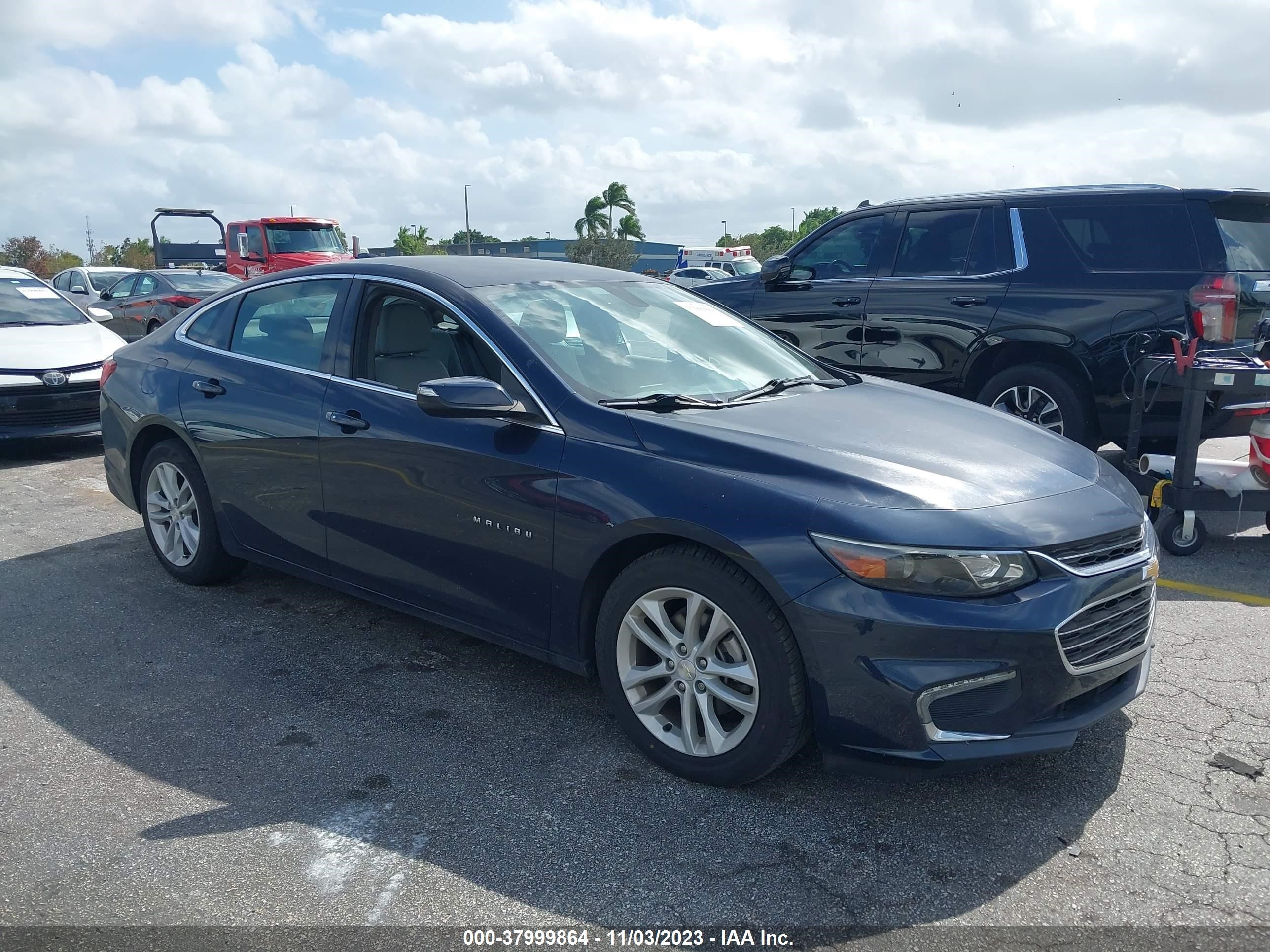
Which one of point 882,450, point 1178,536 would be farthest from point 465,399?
point 1178,536

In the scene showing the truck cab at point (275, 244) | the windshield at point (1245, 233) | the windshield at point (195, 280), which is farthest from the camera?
the truck cab at point (275, 244)

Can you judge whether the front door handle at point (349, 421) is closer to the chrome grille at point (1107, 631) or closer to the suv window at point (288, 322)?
the suv window at point (288, 322)

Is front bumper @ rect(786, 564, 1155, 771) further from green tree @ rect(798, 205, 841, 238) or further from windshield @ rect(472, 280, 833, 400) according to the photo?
green tree @ rect(798, 205, 841, 238)

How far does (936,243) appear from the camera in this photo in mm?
7730

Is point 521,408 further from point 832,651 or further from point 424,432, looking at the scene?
point 832,651

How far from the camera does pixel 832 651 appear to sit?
2.95 metres

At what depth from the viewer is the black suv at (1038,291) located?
6543 mm

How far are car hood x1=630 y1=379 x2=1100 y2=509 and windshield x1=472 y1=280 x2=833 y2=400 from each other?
273mm

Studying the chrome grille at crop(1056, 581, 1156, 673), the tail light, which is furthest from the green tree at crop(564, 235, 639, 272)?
the chrome grille at crop(1056, 581, 1156, 673)

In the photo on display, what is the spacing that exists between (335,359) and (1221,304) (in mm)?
5168

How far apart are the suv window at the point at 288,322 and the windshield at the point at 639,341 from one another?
2.71 feet

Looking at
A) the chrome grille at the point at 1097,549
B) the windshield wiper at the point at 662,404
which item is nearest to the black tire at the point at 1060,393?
the chrome grille at the point at 1097,549

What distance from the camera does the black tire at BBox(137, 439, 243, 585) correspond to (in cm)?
502

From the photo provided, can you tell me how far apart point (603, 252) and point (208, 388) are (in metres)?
56.0
